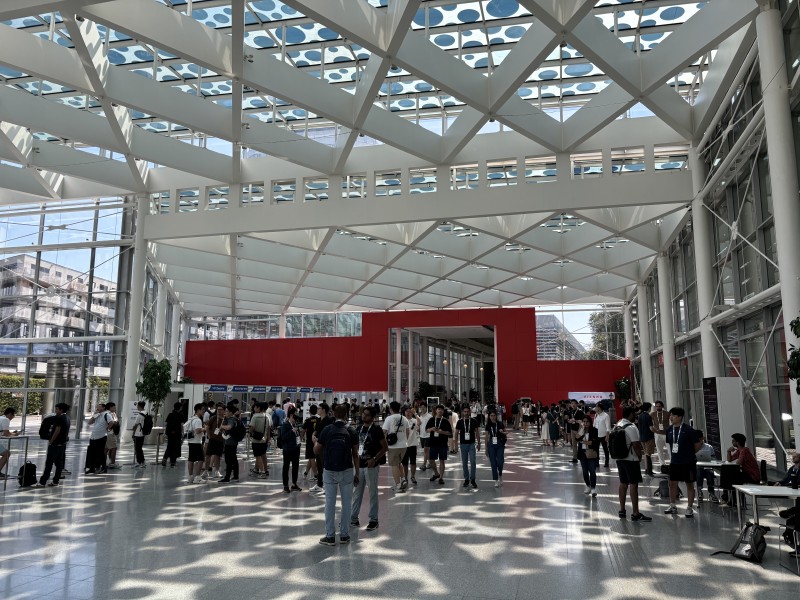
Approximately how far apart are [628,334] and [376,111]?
70.9 ft

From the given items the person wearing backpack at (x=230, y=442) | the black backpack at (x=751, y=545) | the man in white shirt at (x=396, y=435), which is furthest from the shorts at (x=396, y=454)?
the black backpack at (x=751, y=545)

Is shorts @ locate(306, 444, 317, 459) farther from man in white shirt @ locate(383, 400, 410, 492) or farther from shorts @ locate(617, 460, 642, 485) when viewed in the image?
shorts @ locate(617, 460, 642, 485)

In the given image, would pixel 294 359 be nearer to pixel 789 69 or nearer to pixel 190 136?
pixel 190 136

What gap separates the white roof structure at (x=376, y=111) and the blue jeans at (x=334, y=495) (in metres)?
6.75

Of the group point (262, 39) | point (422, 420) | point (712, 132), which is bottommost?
point (422, 420)

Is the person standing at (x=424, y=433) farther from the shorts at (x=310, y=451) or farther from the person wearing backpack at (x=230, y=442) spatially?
the person wearing backpack at (x=230, y=442)

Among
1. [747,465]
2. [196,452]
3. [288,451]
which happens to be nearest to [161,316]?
[196,452]

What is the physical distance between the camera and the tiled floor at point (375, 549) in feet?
16.1

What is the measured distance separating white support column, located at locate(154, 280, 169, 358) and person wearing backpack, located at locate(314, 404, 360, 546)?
66.8 feet

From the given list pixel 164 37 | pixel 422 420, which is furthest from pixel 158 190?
pixel 422 420

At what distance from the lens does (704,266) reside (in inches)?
514

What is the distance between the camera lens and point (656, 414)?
14.3 meters

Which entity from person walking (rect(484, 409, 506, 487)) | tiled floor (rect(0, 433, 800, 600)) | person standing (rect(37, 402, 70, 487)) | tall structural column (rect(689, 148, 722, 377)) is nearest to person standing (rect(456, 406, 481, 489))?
person walking (rect(484, 409, 506, 487))

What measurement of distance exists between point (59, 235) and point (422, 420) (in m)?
15.8
